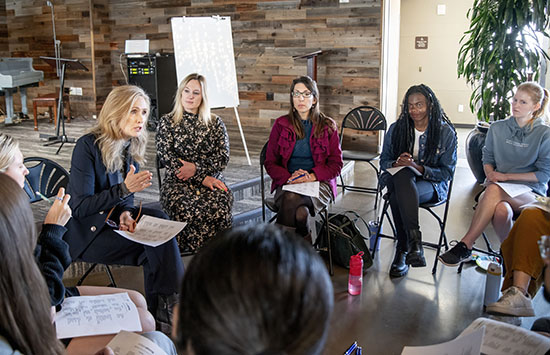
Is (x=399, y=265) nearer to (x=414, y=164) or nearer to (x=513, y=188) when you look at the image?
(x=414, y=164)

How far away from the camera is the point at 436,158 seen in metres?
3.32

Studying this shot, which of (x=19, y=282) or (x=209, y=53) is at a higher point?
(x=209, y=53)

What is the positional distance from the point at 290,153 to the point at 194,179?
2.17 feet

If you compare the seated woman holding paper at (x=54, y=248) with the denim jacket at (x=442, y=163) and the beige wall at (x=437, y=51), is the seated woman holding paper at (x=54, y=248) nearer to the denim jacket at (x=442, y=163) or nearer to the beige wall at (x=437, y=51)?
the denim jacket at (x=442, y=163)

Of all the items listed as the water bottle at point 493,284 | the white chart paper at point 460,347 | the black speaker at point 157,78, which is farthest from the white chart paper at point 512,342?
the black speaker at point 157,78

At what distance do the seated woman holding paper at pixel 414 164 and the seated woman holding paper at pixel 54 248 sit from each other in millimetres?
1784

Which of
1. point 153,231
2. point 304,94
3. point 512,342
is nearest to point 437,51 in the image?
point 304,94

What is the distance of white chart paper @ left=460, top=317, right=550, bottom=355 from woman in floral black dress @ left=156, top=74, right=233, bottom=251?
1846 millimetres

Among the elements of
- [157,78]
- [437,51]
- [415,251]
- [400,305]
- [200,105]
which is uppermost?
[437,51]

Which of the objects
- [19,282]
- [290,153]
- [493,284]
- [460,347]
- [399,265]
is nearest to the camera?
[19,282]

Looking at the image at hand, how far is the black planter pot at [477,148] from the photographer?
4.71 meters

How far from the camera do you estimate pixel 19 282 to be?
115 cm

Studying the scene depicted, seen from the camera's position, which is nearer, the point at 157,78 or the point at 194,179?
the point at 194,179

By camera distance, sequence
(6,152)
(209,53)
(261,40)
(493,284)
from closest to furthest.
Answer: (6,152), (493,284), (209,53), (261,40)
